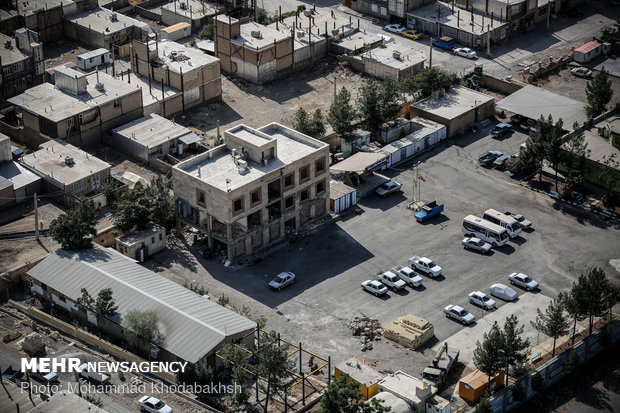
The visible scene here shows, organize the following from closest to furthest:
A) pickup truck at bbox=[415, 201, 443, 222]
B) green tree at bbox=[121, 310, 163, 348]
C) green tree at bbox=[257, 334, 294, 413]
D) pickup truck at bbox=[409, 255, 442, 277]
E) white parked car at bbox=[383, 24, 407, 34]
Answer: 1. green tree at bbox=[257, 334, 294, 413]
2. green tree at bbox=[121, 310, 163, 348]
3. pickup truck at bbox=[409, 255, 442, 277]
4. pickup truck at bbox=[415, 201, 443, 222]
5. white parked car at bbox=[383, 24, 407, 34]

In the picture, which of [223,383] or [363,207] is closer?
[223,383]

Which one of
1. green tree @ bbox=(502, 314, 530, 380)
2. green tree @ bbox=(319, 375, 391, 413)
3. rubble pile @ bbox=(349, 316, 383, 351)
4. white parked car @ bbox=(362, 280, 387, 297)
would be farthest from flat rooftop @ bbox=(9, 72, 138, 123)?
green tree @ bbox=(502, 314, 530, 380)

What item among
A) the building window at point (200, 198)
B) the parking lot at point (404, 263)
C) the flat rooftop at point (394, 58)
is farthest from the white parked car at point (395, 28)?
the building window at point (200, 198)

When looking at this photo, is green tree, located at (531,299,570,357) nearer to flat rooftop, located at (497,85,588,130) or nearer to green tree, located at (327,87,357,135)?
green tree, located at (327,87,357,135)

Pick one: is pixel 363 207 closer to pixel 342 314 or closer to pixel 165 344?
pixel 342 314

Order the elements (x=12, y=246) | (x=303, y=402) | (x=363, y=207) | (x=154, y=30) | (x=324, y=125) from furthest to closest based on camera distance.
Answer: (x=154, y=30) < (x=324, y=125) < (x=363, y=207) < (x=12, y=246) < (x=303, y=402)

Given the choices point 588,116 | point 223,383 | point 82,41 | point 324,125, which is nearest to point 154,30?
point 82,41

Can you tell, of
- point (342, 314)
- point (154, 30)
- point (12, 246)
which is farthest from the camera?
point (154, 30)
